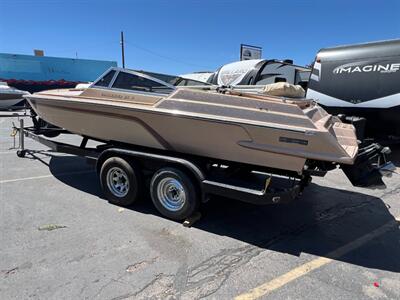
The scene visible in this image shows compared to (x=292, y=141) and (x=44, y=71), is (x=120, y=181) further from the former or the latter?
(x=44, y=71)

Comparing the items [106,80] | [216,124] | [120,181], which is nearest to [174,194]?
[120,181]

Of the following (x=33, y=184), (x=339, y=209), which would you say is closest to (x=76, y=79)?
(x=33, y=184)

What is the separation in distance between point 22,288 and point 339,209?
4.34 meters

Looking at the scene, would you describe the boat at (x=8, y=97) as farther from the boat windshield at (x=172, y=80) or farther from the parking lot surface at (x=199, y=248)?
the boat windshield at (x=172, y=80)

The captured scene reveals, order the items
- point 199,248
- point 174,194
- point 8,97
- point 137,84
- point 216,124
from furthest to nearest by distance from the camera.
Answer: point 8,97
point 137,84
point 174,194
point 216,124
point 199,248

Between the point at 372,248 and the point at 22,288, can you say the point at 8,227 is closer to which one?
the point at 22,288

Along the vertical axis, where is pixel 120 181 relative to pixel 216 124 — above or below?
below

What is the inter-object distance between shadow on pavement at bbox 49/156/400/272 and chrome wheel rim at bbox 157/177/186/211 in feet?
1.14

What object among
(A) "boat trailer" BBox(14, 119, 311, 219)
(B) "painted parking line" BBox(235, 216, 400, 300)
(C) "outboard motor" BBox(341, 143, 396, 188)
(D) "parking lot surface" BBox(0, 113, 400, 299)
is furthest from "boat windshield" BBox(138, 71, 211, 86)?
(B) "painted parking line" BBox(235, 216, 400, 300)

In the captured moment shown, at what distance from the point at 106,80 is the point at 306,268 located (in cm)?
393

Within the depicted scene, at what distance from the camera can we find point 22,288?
2.97 m

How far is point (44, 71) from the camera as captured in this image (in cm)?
3938

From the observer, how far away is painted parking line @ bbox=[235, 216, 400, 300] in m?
2.99

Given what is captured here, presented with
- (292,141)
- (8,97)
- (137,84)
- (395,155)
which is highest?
(137,84)
